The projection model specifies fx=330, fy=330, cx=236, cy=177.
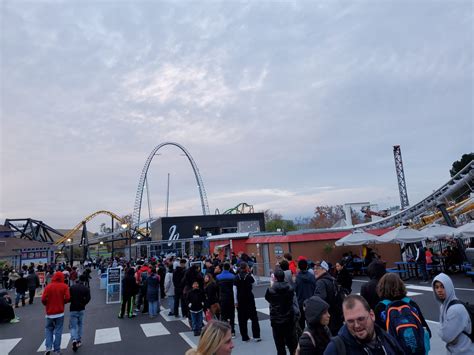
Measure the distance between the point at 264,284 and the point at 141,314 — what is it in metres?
7.14

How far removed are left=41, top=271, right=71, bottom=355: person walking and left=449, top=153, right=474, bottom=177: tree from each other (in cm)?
4650

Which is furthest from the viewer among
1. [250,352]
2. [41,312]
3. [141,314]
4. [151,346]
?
[41,312]

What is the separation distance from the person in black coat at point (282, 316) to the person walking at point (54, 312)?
15.2 feet

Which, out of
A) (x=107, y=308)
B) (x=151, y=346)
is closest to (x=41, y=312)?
(x=107, y=308)

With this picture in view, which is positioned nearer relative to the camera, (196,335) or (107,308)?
(196,335)

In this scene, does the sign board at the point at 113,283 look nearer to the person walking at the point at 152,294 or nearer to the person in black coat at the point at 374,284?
the person walking at the point at 152,294

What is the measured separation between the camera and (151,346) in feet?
24.0

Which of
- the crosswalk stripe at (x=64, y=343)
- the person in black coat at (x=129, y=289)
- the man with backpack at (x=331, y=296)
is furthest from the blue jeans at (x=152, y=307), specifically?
the man with backpack at (x=331, y=296)

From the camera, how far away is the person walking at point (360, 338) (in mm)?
2246

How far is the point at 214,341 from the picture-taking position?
7.54 ft

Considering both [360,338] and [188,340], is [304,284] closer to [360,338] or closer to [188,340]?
[188,340]

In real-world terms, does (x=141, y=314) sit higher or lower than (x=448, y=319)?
lower

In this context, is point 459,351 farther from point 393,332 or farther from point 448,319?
point 393,332

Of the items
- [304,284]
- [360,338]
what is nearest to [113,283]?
[304,284]
